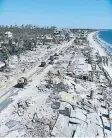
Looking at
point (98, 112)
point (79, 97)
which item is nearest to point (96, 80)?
point (79, 97)

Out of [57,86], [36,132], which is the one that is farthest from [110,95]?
[36,132]

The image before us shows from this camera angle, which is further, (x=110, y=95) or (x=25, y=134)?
(x=110, y=95)

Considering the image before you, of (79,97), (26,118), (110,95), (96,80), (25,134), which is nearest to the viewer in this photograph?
(25,134)

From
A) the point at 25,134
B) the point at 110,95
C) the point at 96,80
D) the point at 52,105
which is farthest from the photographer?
the point at 96,80

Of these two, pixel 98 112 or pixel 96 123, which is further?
pixel 98 112

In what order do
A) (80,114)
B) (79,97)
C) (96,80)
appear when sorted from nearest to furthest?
(80,114) → (79,97) → (96,80)

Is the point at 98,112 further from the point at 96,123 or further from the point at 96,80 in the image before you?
the point at 96,80

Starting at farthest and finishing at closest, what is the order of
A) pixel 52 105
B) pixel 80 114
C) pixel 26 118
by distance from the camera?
pixel 52 105
pixel 80 114
pixel 26 118

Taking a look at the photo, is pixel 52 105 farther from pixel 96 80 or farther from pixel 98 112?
pixel 96 80

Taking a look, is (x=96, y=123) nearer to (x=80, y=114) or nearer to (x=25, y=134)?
(x=80, y=114)
